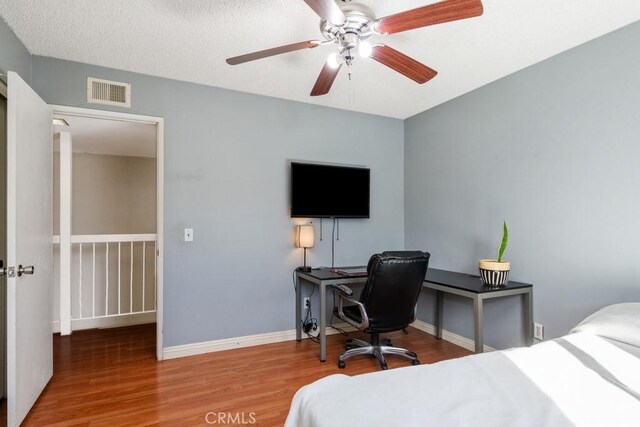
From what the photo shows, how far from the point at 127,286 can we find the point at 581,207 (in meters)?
4.67

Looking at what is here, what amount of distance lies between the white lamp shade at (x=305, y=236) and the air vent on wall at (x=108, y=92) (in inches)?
71.8

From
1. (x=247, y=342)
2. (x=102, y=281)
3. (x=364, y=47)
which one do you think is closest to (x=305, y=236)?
(x=247, y=342)

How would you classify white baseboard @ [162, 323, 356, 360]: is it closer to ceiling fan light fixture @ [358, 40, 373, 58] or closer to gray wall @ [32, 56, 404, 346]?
gray wall @ [32, 56, 404, 346]

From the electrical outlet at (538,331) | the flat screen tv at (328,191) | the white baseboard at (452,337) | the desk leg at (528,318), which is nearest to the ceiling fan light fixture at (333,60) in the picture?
the flat screen tv at (328,191)

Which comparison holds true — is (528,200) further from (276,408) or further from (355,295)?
(276,408)

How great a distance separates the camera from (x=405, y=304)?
2746 mm

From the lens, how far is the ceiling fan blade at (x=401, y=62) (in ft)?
5.92

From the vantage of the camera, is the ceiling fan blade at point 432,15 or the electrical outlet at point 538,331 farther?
the electrical outlet at point 538,331

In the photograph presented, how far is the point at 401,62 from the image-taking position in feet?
6.28

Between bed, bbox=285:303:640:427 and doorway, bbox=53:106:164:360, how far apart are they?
7.42 feet

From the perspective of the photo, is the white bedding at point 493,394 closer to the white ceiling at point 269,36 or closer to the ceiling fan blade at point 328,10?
the ceiling fan blade at point 328,10

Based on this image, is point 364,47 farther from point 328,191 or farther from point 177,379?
point 177,379

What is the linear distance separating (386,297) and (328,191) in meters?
1.31

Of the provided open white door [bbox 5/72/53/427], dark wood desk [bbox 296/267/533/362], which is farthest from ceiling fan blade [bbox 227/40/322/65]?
dark wood desk [bbox 296/267/533/362]
